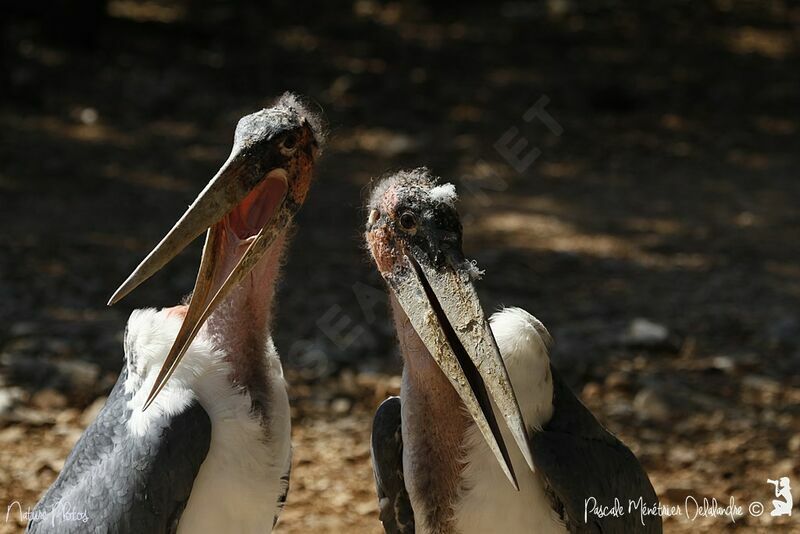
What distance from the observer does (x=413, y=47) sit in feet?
44.1

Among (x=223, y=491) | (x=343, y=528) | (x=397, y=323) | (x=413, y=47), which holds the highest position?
(x=397, y=323)

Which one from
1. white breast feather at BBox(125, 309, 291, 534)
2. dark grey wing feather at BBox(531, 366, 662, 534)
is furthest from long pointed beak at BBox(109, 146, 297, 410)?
dark grey wing feather at BBox(531, 366, 662, 534)

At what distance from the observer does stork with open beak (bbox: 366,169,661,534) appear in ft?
11.5

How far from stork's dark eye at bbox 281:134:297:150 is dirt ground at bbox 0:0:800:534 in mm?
1979

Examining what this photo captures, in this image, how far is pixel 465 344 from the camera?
11.3ft

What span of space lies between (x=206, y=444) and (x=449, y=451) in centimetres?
78

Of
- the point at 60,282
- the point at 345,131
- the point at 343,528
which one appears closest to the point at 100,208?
the point at 60,282

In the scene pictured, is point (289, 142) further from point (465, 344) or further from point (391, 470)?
point (391, 470)

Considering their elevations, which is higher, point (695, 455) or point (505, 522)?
point (505, 522)

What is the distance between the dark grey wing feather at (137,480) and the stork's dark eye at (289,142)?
0.90 m

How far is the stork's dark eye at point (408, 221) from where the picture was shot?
360 centimetres

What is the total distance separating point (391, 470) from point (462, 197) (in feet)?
19.1

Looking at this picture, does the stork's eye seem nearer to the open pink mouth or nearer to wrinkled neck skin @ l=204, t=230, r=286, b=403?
the open pink mouth

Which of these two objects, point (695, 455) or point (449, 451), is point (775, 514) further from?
point (449, 451)
